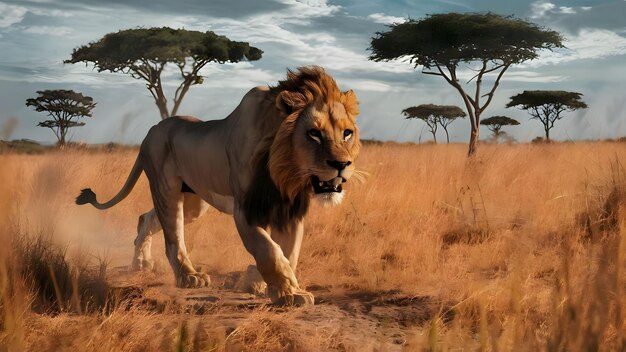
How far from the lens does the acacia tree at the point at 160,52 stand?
70.1ft

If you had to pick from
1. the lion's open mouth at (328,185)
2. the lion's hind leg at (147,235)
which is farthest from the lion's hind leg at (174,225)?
the lion's open mouth at (328,185)

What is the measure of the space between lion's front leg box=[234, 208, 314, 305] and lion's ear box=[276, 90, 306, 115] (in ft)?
2.16

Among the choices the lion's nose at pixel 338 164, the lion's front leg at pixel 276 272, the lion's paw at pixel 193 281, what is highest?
the lion's nose at pixel 338 164

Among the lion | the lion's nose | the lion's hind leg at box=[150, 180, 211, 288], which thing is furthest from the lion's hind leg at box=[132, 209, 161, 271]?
the lion's nose

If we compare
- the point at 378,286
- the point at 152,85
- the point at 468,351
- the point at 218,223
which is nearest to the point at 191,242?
the point at 218,223

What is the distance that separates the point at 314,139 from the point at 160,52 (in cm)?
1816

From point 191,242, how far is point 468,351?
489 centimetres

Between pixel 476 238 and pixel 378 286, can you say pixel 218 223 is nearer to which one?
pixel 476 238

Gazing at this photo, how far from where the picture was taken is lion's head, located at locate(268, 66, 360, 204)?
12.6 feet

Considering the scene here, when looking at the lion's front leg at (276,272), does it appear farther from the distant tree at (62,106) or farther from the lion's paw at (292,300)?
the distant tree at (62,106)

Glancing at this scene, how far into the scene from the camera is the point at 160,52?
21250 millimetres

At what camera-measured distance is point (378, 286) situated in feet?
15.6

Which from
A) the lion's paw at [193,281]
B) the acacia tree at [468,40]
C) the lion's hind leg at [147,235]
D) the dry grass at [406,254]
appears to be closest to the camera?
the dry grass at [406,254]

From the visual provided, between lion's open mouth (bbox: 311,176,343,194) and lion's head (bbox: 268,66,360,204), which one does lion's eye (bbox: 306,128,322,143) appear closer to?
lion's head (bbox: 268,66,360,204)
